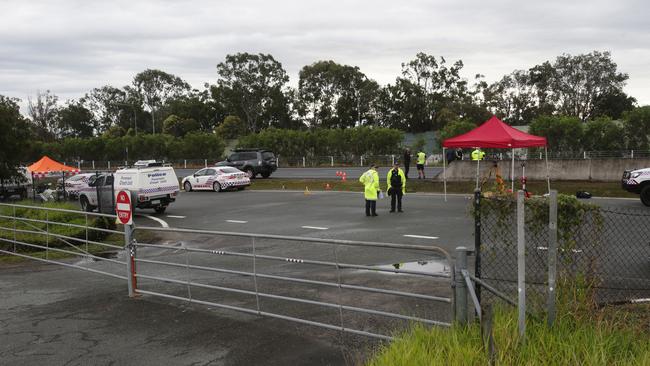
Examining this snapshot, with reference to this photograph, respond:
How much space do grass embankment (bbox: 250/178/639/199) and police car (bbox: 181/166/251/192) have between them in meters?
1.90

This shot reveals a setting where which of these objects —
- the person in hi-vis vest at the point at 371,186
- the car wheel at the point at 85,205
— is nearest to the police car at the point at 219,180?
the car wheel at the point at 85,205

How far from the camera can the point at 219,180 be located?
2981 centimetres

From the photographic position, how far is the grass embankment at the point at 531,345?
4.39 metres

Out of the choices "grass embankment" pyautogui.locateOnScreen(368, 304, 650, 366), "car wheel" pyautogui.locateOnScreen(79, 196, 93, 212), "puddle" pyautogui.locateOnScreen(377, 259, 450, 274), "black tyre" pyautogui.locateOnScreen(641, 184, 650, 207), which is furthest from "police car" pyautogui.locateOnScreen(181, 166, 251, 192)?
"grass embankment" pyautogui.locateOnScreen(368, 304, 650, 366)

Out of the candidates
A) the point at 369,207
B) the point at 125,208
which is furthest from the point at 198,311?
the point at 369,207

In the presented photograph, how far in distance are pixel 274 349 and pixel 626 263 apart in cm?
686

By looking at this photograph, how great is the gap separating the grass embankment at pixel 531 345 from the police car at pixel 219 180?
83.1ft

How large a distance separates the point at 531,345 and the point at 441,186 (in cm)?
2167

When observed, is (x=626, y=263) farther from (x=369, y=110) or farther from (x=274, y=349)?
(x=369, y=110)

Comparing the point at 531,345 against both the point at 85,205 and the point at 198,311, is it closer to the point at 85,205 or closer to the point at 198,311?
the point at 198,311

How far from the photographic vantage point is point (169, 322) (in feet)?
22.9

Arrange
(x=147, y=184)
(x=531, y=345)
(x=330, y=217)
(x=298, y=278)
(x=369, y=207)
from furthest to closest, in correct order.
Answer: (x=147, y=184)
(x=330, y=217)
(x=369, y=207)
(x=298, y=278)
(x=531, y=345)

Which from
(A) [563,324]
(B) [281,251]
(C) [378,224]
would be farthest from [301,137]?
(A) [563,324]

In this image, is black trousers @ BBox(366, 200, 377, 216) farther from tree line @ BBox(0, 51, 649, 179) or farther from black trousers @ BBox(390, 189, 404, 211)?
tree line @ BBox(0, 51, 649, 179)
